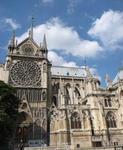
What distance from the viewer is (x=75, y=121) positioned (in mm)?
31406

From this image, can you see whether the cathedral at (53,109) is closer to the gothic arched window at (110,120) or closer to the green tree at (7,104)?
the gothic arched window at (110,120)

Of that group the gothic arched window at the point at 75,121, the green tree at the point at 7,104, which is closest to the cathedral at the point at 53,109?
the gothic arched window at the point at 75,121

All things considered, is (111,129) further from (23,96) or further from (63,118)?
(23,96)

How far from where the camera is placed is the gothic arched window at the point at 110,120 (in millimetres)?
32397

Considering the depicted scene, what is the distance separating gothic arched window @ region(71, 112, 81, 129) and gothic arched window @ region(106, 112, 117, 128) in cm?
641

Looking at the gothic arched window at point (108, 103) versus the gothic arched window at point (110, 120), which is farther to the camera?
the gothic arched window at point (108, 103)

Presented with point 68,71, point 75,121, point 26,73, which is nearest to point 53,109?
point 75,121

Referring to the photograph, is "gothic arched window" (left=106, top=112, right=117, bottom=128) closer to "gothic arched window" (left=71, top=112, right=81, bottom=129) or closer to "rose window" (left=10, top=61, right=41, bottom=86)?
"gothic arched window" (left=71, top=112, right=81, bottom=129)

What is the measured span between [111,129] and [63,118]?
1062 centimetres

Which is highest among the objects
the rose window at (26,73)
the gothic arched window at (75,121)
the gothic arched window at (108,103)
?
the rose window at (26,73)

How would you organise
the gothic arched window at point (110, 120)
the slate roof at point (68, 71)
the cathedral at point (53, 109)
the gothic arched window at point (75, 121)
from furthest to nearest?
the slate roof at point (68, 71)
the gothic arched window at point (110, 120)
the gothic arched window at point (75, 121)
the cathedral at point (53, 109)

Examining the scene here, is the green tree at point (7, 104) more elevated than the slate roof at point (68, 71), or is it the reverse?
the slate roof at point (68, 71)

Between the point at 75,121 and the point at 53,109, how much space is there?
6.60 m

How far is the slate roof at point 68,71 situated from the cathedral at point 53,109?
9837 mm
